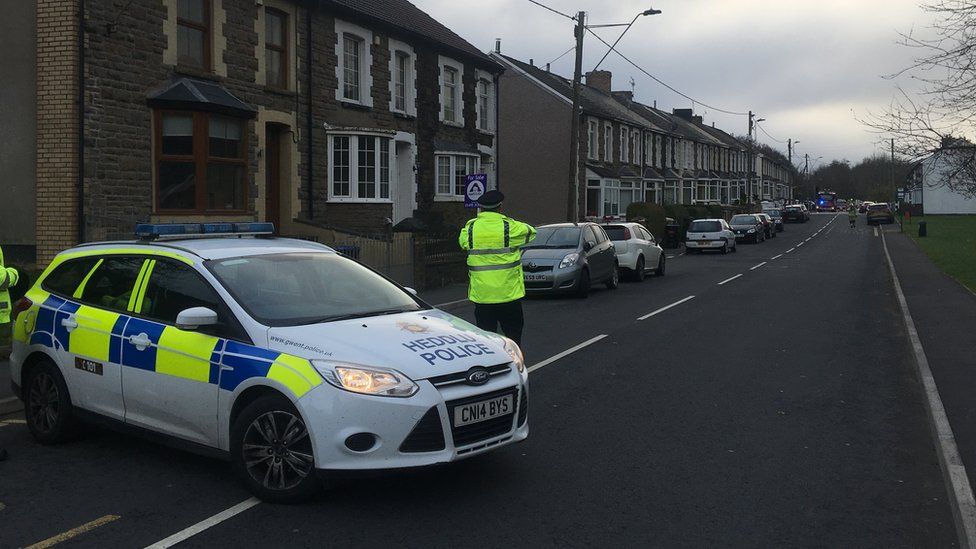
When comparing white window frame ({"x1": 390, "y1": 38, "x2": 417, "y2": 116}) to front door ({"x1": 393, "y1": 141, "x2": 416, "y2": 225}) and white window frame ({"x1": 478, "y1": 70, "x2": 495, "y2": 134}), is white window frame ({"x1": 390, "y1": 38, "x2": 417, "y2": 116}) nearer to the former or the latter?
front door ({"x1": 393, "y1": 141, "x2": 416, "y2": 225})

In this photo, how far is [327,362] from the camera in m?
5.14

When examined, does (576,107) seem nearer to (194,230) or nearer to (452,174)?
(452,174)

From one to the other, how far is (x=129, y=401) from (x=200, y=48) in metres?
14.7

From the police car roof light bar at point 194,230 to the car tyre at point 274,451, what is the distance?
2072 mm

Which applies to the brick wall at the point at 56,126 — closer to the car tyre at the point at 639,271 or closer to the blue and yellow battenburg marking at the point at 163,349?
the blue and yellow battenburg marking at the point at 163,349

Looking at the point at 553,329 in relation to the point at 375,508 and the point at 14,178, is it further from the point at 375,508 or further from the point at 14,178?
the point at 14,178

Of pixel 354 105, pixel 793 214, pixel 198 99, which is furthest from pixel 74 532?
pixel 793 214

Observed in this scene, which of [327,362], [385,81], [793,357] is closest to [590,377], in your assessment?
[793,357]

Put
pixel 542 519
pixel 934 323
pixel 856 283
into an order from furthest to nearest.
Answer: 1. pixel 856 283
2. pixel 934 323
3. pixel 542 519

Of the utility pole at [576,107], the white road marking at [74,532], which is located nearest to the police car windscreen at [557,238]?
the utility pole at [576,107]

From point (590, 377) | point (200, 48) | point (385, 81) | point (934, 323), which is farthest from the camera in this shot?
point (385, 81)

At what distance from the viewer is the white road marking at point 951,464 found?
4.86m

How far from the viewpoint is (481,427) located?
5387 mm

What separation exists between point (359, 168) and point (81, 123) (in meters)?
9.07
